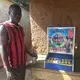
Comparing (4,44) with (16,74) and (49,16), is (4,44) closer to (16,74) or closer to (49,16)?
(16,74)

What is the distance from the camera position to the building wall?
14.3ft

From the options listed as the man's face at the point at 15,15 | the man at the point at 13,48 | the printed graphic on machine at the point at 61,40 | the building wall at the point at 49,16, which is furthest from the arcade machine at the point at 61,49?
the man's face at the point at 15,15

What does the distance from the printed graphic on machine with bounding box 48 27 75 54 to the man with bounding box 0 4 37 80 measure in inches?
44.5

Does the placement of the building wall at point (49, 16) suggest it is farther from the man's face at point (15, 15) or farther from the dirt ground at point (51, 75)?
→ the man's face at point (15, 15)

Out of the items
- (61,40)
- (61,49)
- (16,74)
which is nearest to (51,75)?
(61,49)

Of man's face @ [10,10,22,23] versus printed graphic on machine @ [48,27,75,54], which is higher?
man's face @ [10,10,22,23]

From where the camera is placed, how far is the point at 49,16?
456 cm

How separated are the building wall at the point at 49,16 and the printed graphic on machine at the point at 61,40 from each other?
54 centimetres

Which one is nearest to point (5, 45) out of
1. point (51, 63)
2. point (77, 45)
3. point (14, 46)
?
point (14, 46)

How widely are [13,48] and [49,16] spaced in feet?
6.53

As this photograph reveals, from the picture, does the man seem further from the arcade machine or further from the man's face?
the arcade machine

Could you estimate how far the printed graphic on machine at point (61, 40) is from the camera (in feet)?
12.3

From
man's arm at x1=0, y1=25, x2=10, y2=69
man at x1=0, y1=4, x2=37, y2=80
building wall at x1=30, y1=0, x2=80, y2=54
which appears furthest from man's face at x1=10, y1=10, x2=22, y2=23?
building wall at x1=30, y1=0, x2=80, y2=54

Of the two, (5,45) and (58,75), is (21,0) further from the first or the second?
(5,45)
